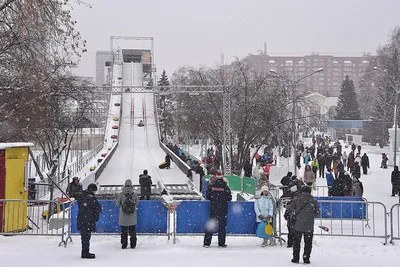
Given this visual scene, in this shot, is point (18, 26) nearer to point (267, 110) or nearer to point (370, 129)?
point (267, 110)

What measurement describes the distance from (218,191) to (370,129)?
6230 cm

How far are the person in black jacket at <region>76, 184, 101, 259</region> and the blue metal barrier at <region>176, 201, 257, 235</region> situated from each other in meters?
2.31

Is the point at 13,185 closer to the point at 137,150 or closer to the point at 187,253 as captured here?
the point at 187,253

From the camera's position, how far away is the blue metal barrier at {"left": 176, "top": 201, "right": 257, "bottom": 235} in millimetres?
11523

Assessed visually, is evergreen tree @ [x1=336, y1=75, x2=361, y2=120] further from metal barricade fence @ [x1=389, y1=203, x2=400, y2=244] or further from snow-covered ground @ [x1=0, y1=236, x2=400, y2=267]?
snow-covered ground @ [x1=0, y1=236, x2=400, y2=267]

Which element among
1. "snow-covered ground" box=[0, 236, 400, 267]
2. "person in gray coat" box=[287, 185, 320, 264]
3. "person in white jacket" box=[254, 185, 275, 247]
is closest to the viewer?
"person in gray coat" box=[287, 185, 320, 264]

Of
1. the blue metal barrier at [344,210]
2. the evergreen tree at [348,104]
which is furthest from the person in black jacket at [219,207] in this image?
the evergreen tree at [348,104]

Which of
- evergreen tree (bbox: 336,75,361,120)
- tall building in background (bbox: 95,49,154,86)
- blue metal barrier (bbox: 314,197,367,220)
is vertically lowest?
blue metal barrier (bbox: 314,197,367,220)

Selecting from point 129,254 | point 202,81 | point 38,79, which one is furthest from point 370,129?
point 129,254

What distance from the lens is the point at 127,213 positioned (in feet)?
34.4

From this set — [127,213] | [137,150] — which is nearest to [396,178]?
[127,213]

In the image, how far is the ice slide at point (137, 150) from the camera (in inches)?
1414

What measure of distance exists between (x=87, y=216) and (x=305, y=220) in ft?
13.4

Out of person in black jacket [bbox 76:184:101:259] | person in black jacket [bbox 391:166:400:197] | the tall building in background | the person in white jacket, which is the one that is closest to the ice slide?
the tall building in background
